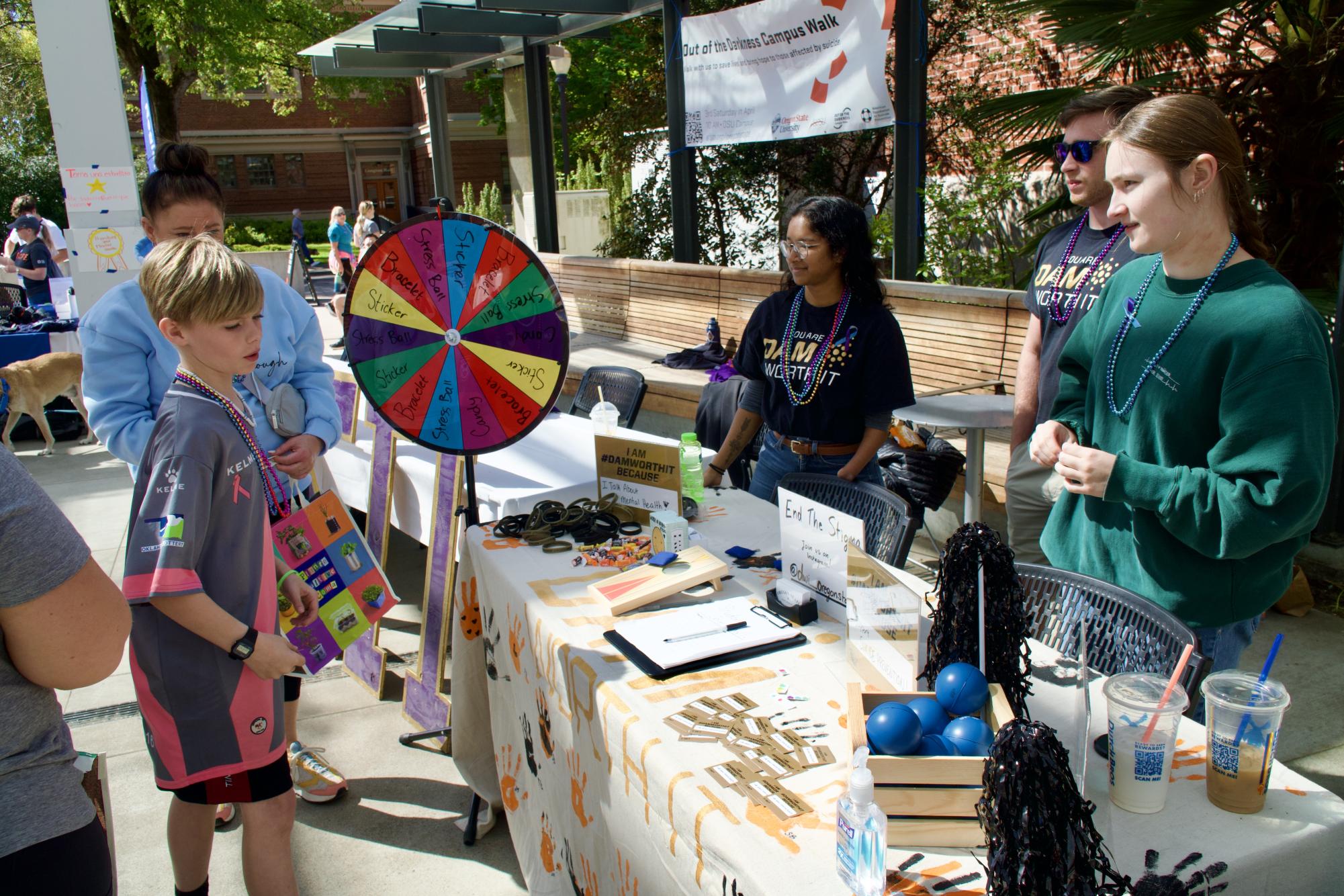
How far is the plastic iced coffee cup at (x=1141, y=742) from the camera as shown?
1.34 meters

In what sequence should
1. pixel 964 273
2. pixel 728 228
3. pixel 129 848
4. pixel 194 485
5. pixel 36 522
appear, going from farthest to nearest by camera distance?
pixel 728 228, pixel 964 273, pixel 129 848, pixel 194 485, pixel 36 522

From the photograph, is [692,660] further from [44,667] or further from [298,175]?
[298,175]

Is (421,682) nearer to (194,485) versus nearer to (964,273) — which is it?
(194,485)

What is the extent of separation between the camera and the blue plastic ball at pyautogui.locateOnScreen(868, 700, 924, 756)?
1312 mm

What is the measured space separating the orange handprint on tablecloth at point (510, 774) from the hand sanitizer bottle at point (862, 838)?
142 cm

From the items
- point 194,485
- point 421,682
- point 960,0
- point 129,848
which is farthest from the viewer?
point 960,0

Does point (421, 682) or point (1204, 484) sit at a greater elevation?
point (1204, 484)

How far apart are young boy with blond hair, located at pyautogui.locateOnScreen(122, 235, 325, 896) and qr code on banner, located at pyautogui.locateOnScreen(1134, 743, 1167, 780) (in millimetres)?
1586

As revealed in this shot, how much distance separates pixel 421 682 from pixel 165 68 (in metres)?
19.8

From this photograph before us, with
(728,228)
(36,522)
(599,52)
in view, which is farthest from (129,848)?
(599,52)

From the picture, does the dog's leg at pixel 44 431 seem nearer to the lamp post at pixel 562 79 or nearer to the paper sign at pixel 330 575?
the lamp post at pixel 562 79

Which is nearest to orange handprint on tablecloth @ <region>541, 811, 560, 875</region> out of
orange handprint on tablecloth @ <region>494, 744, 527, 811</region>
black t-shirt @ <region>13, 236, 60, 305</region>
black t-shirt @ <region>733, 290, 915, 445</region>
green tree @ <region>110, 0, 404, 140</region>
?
orange handprint on tablecloth @ <region>494, 744, 527, 811</region>

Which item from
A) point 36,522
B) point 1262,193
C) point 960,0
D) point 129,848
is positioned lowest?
point 129,848

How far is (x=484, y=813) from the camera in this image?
2.86 m
